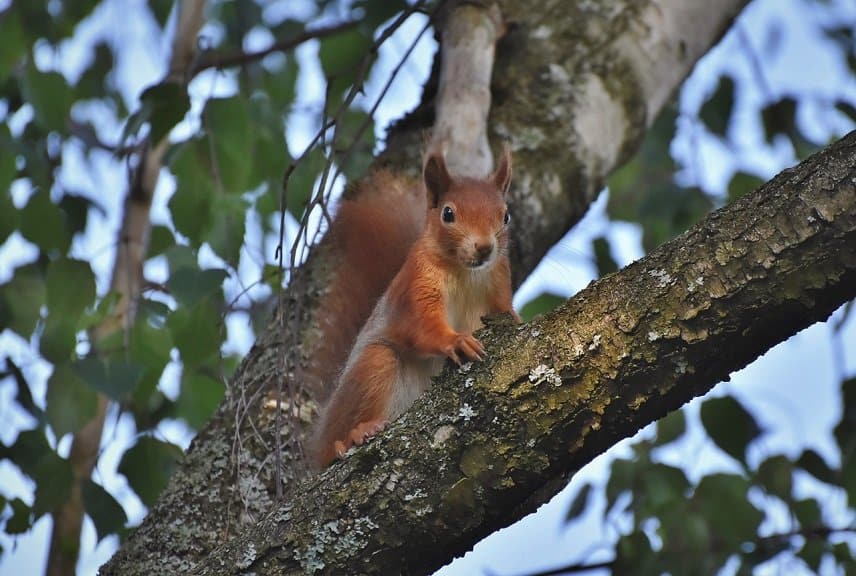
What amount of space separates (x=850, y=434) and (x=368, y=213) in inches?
47.5

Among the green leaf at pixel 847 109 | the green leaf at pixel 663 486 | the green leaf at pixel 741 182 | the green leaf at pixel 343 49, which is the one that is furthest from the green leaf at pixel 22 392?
the green leaf at pixel 847 109

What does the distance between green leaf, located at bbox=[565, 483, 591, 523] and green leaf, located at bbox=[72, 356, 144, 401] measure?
134 cm

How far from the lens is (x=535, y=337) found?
5.01ft

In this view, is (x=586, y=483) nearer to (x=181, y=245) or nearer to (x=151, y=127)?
(x=181, y=245)

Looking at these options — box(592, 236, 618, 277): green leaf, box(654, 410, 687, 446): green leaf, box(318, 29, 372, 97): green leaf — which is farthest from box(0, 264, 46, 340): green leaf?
box(654, 410, 687, 446): green leaf

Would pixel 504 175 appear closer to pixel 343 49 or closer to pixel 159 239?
pixel 343 49

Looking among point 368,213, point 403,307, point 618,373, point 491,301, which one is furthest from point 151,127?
point 618,373

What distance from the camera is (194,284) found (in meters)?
2.21

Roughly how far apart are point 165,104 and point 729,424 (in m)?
1.46

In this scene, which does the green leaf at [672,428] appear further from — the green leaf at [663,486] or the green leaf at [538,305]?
the green leaf at [538,305]

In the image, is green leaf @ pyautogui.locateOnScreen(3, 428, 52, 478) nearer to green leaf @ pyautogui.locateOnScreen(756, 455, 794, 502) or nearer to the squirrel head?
the squirrel head

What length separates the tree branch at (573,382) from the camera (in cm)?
135

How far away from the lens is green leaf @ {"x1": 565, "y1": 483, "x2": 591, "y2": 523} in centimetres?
302

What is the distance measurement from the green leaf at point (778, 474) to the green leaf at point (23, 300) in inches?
72.2
